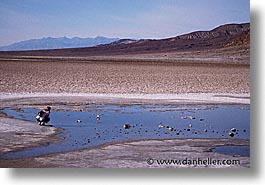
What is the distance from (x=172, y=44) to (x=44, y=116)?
1326 millimetres

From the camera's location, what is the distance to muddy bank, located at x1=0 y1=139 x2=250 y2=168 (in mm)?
4277

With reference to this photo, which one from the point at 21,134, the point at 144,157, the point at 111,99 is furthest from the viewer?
the point at 111,99

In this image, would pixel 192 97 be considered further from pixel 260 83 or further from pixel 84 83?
pixel 84 83

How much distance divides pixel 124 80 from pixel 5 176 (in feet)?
4.52

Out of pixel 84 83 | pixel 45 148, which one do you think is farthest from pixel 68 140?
pixel 84 83

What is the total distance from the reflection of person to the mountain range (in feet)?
1.67

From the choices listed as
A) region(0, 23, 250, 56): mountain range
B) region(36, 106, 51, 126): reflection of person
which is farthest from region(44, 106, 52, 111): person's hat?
region(0, 23, 250, 56): mountain range

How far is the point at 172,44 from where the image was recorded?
4.80 meters

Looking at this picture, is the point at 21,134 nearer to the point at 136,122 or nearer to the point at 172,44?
the point at 136,122

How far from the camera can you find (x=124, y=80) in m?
4.86

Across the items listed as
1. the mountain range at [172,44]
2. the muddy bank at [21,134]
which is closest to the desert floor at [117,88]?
the muddy bank at [21,134]

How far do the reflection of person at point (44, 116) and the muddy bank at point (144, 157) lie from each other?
0.42 metres

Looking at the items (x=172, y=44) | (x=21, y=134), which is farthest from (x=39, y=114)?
(x=172, y=44)

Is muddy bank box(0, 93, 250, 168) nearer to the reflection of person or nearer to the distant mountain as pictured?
the reflection of person
